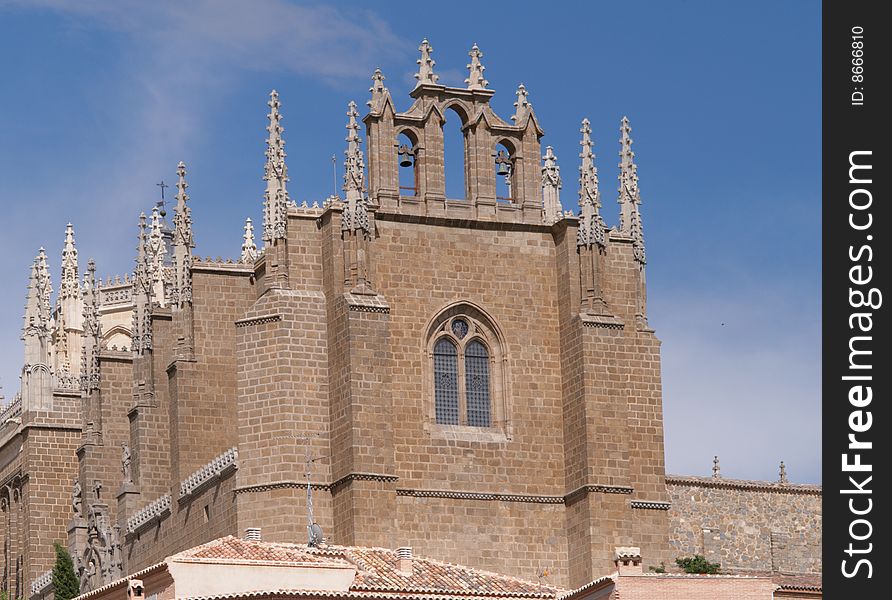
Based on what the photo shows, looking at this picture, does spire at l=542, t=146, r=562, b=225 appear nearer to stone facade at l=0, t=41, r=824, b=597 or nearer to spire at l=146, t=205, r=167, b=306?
stone facade at l=0, t=41, r=824, b=597

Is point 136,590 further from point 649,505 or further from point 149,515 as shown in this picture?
point 149,515

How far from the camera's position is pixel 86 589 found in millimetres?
61094

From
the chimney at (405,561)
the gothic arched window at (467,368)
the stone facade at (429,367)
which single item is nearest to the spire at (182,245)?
the stone facade at (429,367)

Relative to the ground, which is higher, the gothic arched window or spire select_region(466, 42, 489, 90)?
spire select_region(466, 42, 489, 90)

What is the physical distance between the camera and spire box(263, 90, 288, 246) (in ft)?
178

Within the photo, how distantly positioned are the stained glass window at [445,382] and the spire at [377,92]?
18.0ft

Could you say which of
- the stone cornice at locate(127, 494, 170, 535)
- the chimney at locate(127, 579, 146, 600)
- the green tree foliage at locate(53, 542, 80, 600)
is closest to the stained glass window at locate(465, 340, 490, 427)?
the stone cornice at locate(127, 494, 170, 535)

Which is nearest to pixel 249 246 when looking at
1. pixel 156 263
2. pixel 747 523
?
pixel 156 263

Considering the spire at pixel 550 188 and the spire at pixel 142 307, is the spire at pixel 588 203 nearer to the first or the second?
the spire at pixel 550 188

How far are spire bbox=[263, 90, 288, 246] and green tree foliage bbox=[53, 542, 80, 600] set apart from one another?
39.8ft

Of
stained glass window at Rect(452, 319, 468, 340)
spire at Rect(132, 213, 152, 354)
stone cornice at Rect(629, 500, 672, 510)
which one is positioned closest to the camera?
stone cornice at Rect(629, 500, 672, 510)
